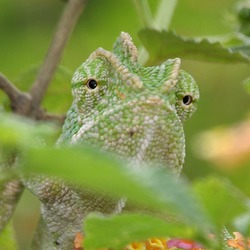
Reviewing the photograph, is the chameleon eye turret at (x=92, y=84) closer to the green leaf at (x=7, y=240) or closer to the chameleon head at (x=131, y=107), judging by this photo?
the chameleon head at (x=131, y=107)

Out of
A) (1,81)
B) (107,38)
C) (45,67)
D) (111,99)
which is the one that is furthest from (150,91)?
(107,38)

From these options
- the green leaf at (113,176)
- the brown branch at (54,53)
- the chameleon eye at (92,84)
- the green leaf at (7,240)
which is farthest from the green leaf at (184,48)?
the green leaf at (113,176)

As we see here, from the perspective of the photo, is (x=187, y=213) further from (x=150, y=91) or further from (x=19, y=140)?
(x=150, y=91)

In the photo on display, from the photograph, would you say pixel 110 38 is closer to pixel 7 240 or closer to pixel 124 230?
pixel 7 240

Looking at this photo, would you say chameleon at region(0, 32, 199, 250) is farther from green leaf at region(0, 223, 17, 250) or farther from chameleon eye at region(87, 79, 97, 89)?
green leaf at region(0, 223, 17, 250)

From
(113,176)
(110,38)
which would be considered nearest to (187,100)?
(113,176)

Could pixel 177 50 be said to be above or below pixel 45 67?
above
